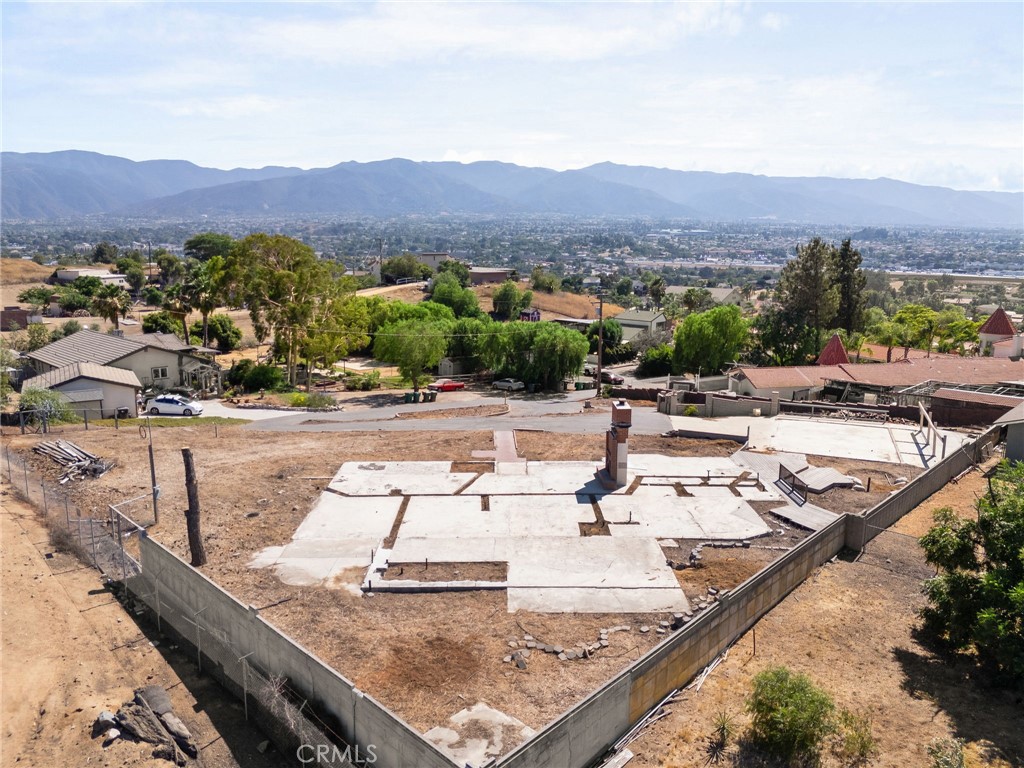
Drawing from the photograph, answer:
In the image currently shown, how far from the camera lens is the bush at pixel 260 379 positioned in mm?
51438

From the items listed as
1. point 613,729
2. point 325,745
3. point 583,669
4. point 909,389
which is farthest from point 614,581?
point 909,389

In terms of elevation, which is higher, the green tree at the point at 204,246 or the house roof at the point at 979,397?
the green tree at the point at 204,246

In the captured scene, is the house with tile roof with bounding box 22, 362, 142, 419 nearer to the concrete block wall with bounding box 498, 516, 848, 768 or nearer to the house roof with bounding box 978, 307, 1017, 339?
the concrete block wall with bounding box 498, 516, 848, 768

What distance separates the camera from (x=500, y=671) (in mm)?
15047

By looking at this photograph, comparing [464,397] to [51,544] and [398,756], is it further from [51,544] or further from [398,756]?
[398,756]

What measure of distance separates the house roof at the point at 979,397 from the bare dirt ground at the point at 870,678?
69.0ft

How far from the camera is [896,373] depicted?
46.0 meters

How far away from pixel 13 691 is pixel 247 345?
60.8 meters

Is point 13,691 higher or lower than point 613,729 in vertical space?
lower

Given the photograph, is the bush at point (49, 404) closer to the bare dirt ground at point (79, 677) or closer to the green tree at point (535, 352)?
the bare dirt ground at point (79, 677)

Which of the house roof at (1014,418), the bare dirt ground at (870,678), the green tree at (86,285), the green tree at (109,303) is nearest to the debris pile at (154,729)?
the bare dirt ground at (870,678)

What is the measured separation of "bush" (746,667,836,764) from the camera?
12.7 metres

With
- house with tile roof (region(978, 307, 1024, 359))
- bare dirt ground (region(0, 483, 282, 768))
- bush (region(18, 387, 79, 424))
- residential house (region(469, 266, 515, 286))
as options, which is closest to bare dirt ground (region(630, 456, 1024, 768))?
bare dirt ground (region(0, 483, 282, 768))

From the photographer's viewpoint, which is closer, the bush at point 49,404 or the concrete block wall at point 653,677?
the concrete block wall at point 653,677
